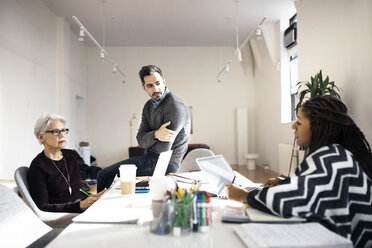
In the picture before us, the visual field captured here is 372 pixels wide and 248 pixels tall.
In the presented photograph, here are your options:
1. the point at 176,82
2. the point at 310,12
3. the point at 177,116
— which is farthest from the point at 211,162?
the point at 176,82

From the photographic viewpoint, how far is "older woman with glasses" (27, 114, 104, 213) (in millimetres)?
1978

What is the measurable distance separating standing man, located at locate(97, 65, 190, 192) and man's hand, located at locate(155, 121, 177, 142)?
3cm

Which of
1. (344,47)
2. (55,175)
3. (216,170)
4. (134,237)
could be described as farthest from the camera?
(344,47)

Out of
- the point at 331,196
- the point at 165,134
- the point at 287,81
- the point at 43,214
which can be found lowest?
the point at 43,214

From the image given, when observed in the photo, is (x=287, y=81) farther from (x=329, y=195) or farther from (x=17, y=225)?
(x=17, y=225)

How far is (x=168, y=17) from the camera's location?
766 centimetres

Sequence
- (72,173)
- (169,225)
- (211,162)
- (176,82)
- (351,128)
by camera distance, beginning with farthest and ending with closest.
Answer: (176,82) → (72,173) → (211,162) → (351,128) → (169,225)

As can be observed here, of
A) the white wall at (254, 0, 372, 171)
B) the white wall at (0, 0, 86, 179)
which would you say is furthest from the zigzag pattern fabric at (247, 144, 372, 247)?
the white wall at (0, 0, 86, 179)

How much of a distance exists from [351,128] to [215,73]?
30.6 ft

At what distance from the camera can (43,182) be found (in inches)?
78.7

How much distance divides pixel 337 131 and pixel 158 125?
1602 millimetres

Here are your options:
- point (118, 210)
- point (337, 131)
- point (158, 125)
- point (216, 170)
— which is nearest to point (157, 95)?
point (158, 125)

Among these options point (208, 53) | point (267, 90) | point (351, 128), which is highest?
point (208, 53)

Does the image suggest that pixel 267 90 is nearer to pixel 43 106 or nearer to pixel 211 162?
pixel 43 106
